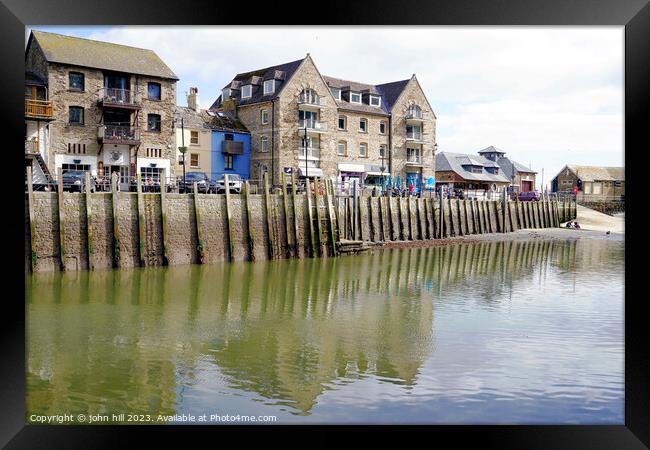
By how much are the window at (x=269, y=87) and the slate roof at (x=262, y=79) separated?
21 cm

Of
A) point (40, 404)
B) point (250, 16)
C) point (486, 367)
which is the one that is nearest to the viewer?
point (250, 16)

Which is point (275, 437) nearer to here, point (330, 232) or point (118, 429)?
point (118, 429)

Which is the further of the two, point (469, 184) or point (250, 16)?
point (469, 184)

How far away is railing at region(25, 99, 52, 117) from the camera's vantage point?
26.6 meters

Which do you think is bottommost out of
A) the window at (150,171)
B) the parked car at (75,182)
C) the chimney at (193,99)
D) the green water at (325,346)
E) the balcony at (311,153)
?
the green water at (325,346)

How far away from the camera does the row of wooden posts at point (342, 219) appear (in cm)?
1905

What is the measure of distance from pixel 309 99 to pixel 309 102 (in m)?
0.21

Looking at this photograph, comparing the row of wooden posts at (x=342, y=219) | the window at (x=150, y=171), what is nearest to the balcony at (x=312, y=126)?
the row of wooden posts at (x=342, y=219)

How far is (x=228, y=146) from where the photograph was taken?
123ft

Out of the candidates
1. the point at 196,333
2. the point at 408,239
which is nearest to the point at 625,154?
the point at 196,333

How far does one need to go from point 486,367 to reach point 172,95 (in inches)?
1070

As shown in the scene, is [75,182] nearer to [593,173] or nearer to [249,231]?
[249,231]

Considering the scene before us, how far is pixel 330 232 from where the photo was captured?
81.3 feet

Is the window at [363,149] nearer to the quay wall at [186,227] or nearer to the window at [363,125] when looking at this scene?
the window at [363,125]
